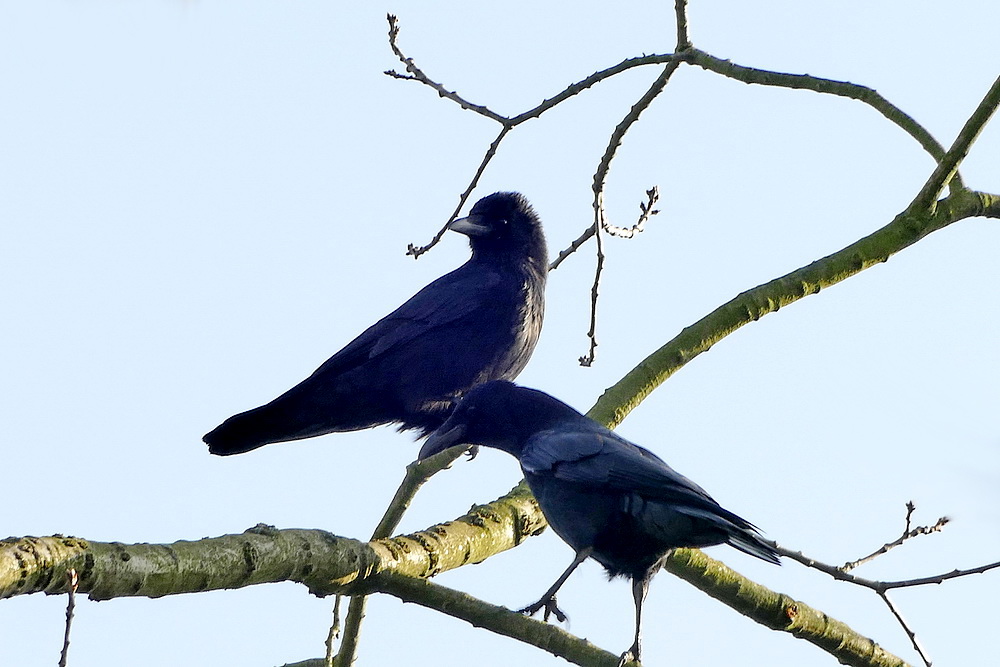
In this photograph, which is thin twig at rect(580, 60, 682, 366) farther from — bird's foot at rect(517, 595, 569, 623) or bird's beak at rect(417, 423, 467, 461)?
bird's foot at rect(517, 595, 569, 623)

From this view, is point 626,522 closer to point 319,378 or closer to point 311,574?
point 311,574

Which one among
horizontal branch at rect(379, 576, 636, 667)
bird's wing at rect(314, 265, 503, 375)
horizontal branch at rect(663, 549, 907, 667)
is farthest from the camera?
bird's wing at rect(314, 265, 503, 375)

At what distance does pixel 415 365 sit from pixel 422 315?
385 mm

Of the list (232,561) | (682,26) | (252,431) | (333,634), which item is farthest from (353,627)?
(682,26)

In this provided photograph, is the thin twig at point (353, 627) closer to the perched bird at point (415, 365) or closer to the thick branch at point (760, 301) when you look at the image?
the thick branch at point (760, 301)

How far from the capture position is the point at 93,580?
3.05 meters

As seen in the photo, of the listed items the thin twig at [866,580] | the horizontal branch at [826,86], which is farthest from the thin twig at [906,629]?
the horizontal branch at [826,86]

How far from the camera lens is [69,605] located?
110 inches

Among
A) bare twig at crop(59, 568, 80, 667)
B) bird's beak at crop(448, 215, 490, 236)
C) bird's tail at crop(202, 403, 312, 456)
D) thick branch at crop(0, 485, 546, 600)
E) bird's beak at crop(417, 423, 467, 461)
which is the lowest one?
bare twig at crop(59, 568, 80, 667)

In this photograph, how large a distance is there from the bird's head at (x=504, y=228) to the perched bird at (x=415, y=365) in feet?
1.27

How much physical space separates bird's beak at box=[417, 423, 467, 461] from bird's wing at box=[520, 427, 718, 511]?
54 cm

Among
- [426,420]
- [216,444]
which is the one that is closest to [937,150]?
[426,420]

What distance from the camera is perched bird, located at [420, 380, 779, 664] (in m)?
4.38

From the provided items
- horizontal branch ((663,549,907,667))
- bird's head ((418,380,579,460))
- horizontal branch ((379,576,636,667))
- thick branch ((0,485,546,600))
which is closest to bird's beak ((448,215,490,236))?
bird's head ((418,380,579,460))
